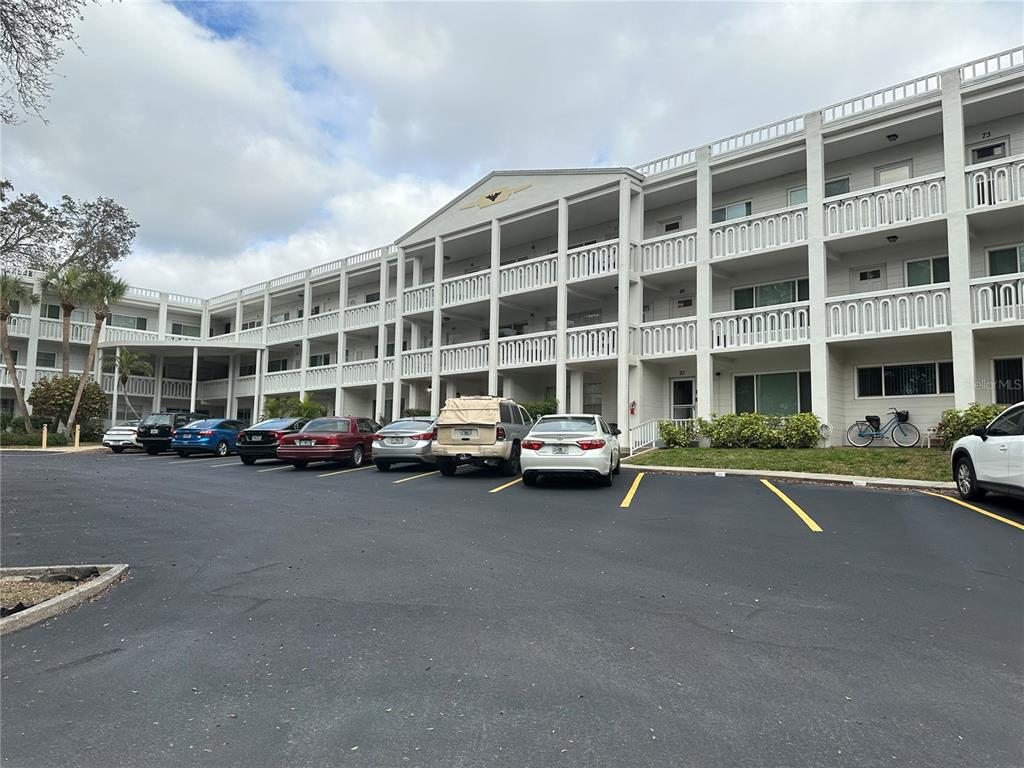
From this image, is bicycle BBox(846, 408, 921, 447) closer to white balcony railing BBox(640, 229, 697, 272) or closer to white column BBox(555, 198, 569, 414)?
white balcony railing BBox(640, 229, 697, 272)

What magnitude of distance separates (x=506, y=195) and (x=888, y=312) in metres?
14.2

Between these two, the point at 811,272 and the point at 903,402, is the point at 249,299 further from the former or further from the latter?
the point at 903,402

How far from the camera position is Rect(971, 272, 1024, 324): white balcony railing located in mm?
15383

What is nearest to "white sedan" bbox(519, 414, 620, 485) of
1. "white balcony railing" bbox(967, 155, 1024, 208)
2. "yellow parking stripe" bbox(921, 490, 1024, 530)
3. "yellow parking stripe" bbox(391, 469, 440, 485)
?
"yellow parking stripe" bbox(391, 469, 440, 485)

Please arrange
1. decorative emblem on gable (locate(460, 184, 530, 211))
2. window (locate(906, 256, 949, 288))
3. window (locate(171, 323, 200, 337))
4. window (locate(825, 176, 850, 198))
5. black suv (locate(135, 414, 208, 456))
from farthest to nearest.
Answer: window (locate(171, 323, 200, 337)), decorative emblem on gable (locate(460, 184, 530, 211)), black suv (locate(135, 414, 208, 456)), window (locate(825, 176, 850, 198)), window (locate(906, 256, 949, 288))

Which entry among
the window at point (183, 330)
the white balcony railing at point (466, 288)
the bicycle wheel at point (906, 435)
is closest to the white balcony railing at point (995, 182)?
the bicycle wheel at point (906, 435)

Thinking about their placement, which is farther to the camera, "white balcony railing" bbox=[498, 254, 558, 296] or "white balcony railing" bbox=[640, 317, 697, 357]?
"white balcony railing" bbox=[498, 254, 558, 296]

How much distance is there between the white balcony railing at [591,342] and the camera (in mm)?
21547

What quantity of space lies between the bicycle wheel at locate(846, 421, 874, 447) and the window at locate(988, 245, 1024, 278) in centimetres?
513

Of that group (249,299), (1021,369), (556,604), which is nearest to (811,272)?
(1021,369)

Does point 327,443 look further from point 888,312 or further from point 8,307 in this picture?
point 8,307

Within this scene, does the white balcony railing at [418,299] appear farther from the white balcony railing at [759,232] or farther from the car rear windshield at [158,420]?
the white balcony railing at [759,232]

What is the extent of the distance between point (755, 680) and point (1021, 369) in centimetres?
1748

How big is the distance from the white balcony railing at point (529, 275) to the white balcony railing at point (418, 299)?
13.2 ft
